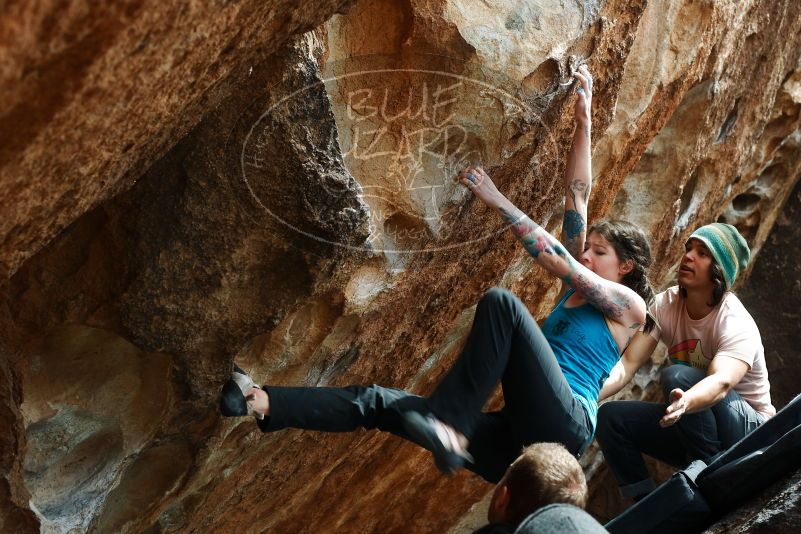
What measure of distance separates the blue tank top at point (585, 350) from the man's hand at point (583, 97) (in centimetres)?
65

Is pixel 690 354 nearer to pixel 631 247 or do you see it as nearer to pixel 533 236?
pixel 631 247

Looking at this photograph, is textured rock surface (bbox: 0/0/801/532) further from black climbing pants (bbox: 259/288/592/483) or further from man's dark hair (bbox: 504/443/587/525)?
man's dark hair (bbox: 504/443/587/525)

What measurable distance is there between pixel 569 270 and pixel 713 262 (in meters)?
0.79

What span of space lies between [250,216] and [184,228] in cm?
21

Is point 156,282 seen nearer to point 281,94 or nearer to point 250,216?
point 250,216

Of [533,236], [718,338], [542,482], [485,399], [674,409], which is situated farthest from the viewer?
[718,338]

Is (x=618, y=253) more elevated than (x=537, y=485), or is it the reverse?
(x=618, y=253)

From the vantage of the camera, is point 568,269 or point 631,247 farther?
point 631,247

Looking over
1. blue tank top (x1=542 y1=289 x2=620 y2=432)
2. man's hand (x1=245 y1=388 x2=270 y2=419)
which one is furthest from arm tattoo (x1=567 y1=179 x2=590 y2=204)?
man's hand (x1=245 y1=388 x2=270 y2=419)

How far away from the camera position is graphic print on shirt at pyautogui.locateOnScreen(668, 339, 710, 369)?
3.59 metres

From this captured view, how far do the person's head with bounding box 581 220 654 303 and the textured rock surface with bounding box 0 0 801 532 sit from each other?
41 cm

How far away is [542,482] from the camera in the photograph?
254cm

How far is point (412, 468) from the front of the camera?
191 inches

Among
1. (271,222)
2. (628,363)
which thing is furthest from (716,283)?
(271,222)
